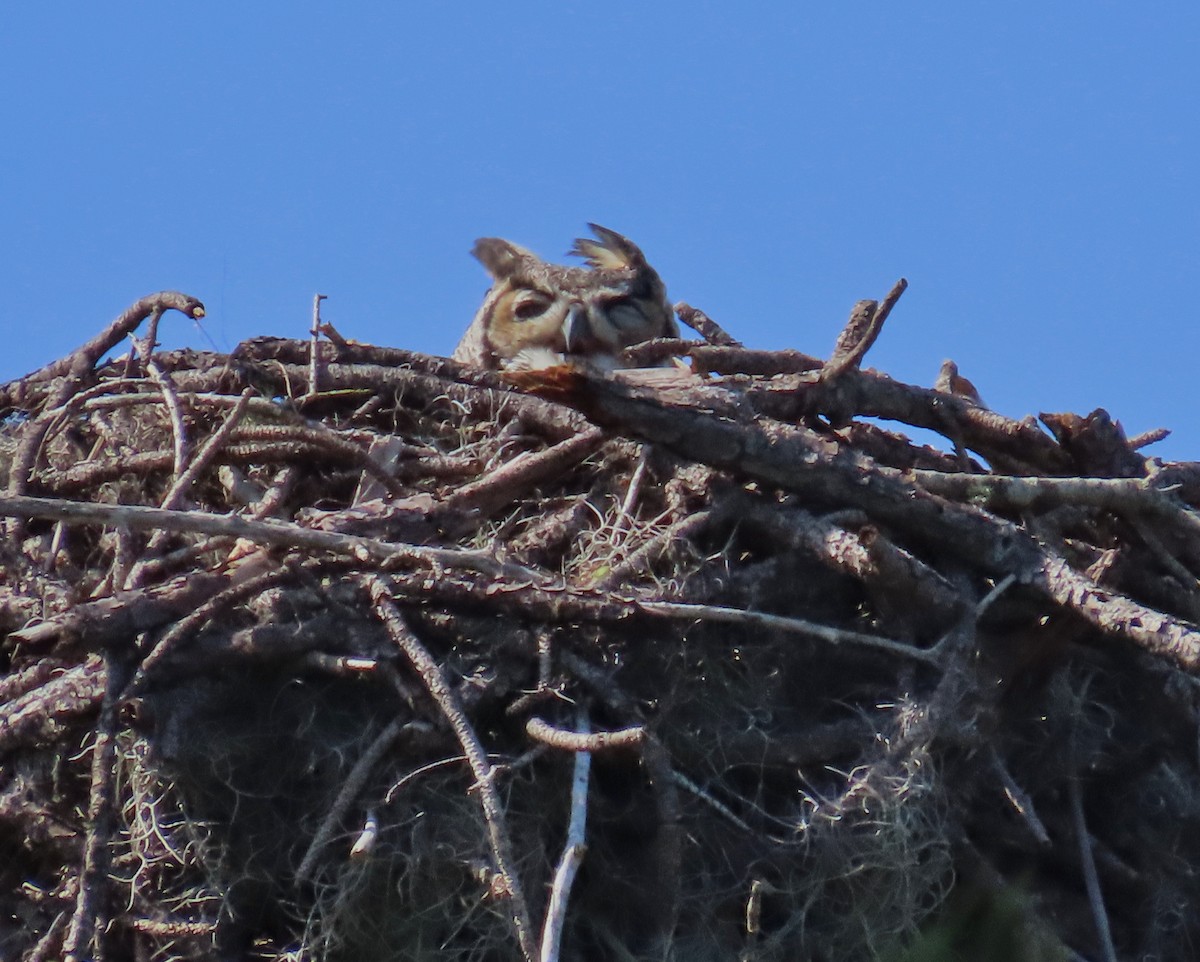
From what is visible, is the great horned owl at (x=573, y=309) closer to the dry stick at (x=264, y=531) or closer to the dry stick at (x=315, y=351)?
the dry stick at (x=315, y=351)

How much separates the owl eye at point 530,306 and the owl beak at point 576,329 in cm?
16

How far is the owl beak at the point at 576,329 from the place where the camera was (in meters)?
4.74

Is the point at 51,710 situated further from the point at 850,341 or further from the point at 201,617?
the point at 850,341

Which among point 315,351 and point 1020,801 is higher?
point 315,351

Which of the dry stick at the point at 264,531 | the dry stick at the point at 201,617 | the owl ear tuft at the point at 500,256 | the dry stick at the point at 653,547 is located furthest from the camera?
the owl ear tuft at the point at 500,256

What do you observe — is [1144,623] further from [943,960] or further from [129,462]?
[129,462]

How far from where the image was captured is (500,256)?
5305 mm

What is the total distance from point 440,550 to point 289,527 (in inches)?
10.1

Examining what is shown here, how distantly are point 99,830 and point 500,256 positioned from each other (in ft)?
10.1

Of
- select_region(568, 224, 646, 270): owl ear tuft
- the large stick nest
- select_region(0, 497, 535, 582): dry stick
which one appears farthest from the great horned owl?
select_region(0, 497, 535, 582): dry stick

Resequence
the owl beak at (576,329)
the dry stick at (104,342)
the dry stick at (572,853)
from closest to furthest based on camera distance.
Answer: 1. the dry stick at (572,853)
2. the dry stick at (104,342)
3. the owl beak at (576,329)

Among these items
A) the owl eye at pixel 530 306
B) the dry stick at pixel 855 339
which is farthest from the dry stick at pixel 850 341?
the owl eye at pixel 530 306

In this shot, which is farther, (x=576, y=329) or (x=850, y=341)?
(x=576, y=329)

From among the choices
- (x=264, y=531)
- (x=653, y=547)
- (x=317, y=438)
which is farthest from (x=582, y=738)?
(x=317, y=438)
